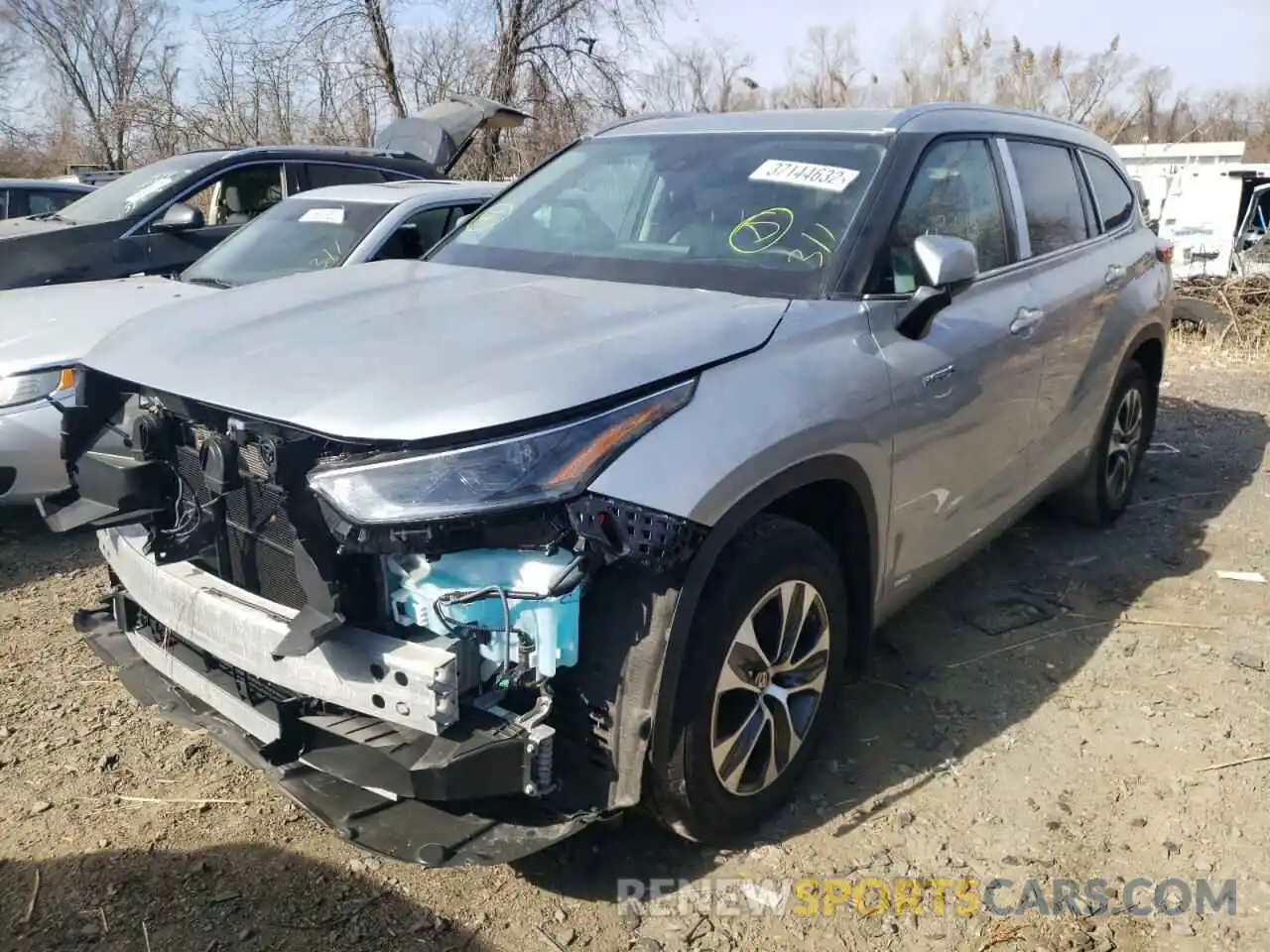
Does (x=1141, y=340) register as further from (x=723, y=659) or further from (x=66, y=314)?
(x=66, y=314)

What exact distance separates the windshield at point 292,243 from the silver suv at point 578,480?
8.07 feet

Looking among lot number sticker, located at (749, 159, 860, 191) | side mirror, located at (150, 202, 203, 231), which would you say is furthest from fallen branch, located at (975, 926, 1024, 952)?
side mirror, located at (150, 202, 203, 231)

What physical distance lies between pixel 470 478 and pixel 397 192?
464 centimetres

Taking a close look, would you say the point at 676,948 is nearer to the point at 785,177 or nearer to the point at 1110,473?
the point at 785,177

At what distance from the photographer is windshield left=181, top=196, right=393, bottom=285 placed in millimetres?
5828

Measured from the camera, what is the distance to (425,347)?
2.45 m

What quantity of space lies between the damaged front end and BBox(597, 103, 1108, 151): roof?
155 cm

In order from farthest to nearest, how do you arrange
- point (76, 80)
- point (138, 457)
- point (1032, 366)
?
point (76, 80) → point (1032, 366) → point (138, 457)

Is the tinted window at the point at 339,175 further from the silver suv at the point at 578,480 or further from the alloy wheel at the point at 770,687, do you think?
the alloy wheel at the point at 770,687

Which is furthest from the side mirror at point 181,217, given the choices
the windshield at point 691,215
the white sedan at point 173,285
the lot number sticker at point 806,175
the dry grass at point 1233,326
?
the dry grass at point 1233,326

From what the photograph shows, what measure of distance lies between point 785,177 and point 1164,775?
7.33ft

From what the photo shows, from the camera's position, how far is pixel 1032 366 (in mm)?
3730

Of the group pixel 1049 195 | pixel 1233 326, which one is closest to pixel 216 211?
pixel 1049 195

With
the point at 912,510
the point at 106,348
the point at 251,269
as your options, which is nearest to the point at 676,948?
the point at 912,510
